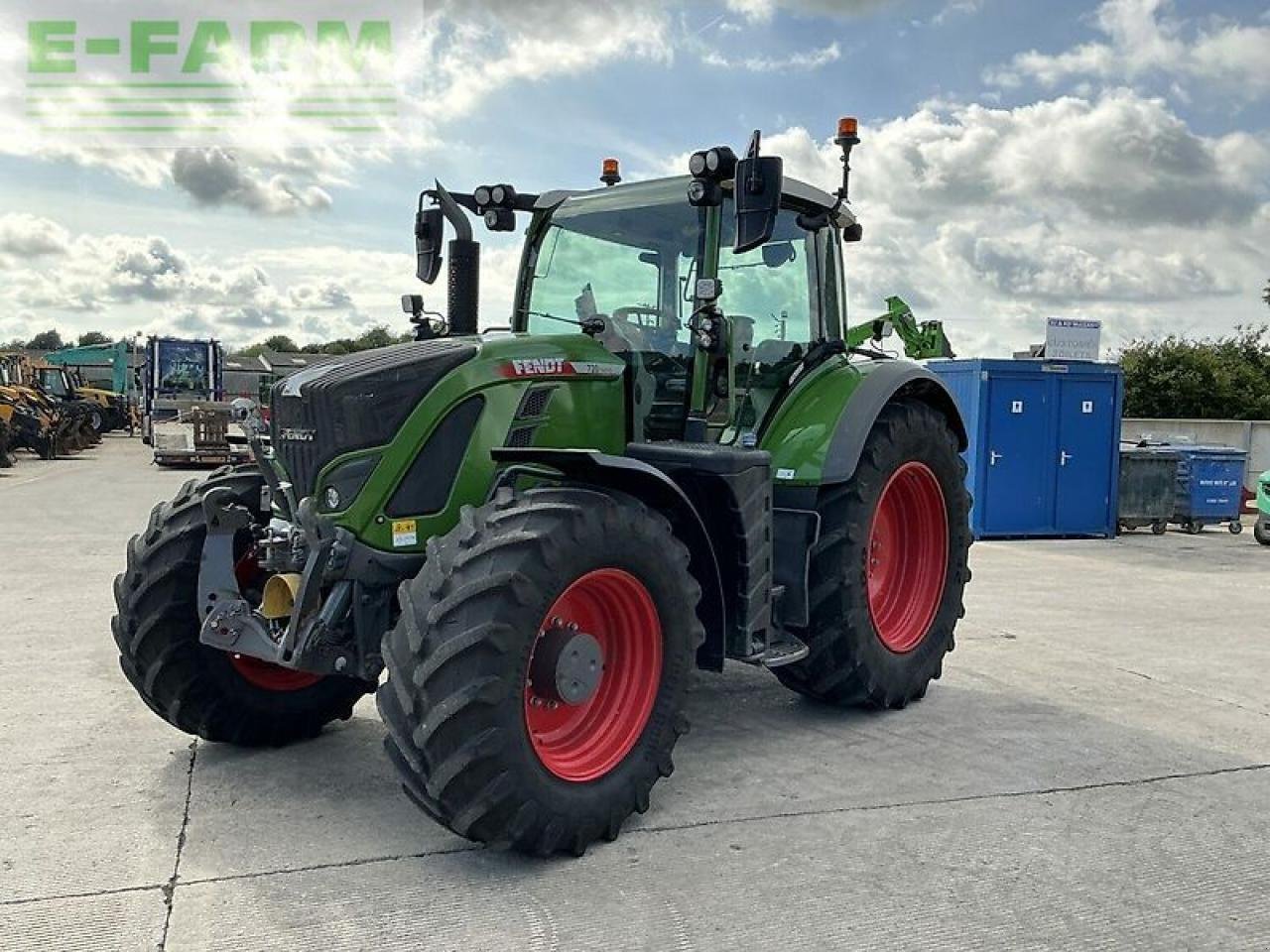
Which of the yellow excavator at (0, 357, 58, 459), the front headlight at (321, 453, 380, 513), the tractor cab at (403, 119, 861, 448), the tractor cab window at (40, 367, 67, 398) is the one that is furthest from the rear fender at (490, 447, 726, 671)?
the tractor cab window at (40, 367, 67, 398)

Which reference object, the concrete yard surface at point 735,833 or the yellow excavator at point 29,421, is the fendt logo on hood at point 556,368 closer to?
the concrete yard surface at point 735,833

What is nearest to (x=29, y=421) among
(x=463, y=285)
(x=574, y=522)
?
(x=463, y=285)

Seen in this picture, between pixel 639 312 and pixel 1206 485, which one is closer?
pixel 639 312

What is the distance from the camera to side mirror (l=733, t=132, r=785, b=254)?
389cm

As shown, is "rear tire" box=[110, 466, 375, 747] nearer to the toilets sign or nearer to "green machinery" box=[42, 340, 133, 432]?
the toilets sign

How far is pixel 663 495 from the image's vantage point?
398 centimetres

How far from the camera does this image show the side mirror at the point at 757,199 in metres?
3.89

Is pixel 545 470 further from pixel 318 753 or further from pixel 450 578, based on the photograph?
pixel 318 753

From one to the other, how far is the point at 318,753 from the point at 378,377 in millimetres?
1634

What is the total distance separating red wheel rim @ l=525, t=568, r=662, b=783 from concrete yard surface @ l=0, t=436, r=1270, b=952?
297 mm

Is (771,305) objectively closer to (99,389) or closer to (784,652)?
(784,652)

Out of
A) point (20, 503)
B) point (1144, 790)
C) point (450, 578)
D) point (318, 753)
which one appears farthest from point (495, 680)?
point (20, 503)

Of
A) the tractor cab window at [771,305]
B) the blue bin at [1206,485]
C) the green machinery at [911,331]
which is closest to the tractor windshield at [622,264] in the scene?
the tractor cab window at [771,305]

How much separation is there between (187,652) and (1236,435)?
20649 millimetres
